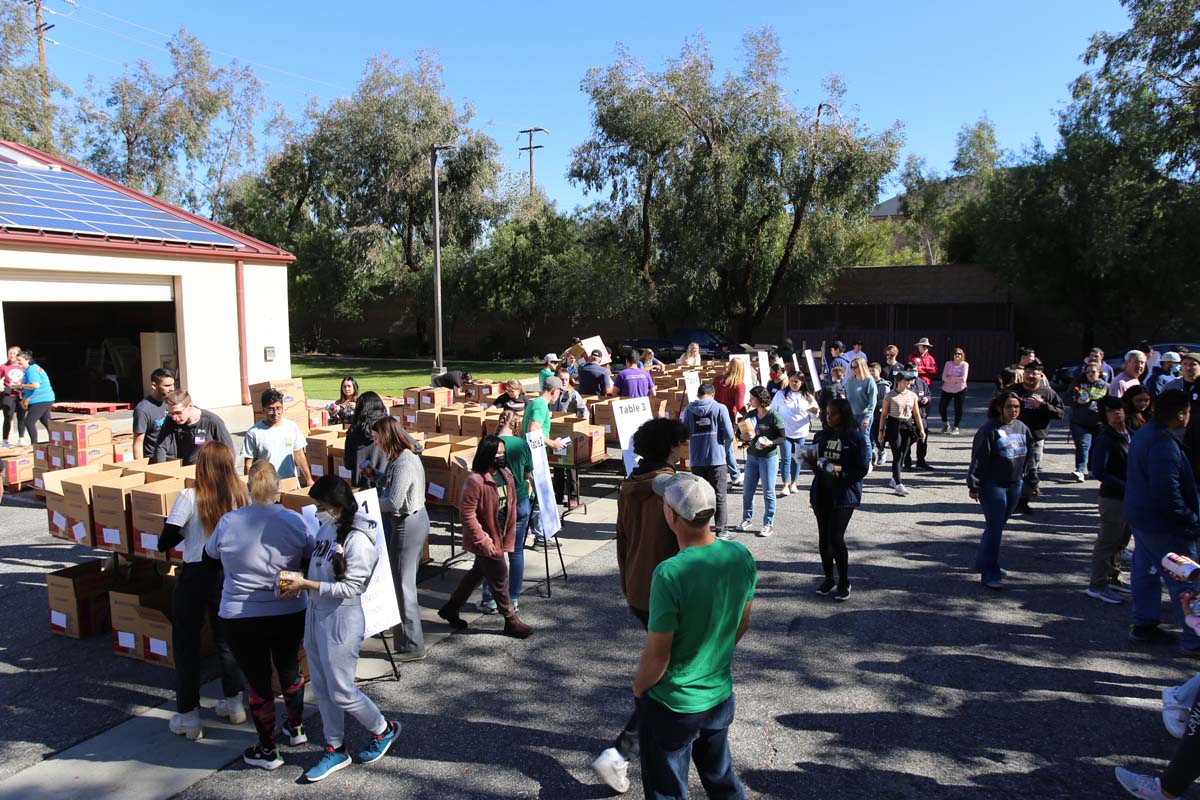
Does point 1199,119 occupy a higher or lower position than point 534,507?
higher


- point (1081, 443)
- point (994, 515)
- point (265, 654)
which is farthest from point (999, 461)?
point (265, 654)

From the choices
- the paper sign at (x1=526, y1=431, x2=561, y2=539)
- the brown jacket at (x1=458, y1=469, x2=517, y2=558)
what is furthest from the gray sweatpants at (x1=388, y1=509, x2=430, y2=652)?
the paper sign at (x1=526, y1=431, x2=561, y2=539)

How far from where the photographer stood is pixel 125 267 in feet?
58.3

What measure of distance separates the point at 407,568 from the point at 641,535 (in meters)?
2.09

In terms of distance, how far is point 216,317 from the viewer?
65.1ft

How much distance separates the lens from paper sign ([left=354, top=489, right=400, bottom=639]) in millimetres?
4777

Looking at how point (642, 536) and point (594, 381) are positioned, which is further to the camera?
point (594, 381)

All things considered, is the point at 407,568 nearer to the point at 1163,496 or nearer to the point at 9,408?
the point at 1163,496

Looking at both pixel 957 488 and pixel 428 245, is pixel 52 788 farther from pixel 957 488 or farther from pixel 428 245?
pixel 428 245

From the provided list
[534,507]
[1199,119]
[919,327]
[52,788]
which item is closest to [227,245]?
[534,507]

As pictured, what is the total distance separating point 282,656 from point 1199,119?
91.8 ft

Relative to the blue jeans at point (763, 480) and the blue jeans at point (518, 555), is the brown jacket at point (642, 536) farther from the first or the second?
the blue jeans at point (763, 480)

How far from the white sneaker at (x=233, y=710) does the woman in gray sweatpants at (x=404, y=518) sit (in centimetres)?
109

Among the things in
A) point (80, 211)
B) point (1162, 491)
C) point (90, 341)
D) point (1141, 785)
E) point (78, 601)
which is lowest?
point (1141, 785)
